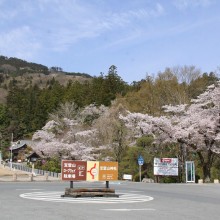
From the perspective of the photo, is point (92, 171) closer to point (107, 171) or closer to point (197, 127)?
point (107, 171)

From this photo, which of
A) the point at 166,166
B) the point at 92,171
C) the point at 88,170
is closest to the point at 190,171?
the point at 166,166

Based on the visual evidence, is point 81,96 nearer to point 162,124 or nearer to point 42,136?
point 42,136

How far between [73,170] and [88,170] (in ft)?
2.19

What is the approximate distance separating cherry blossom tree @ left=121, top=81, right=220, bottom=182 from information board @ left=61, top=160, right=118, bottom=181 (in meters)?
15.6

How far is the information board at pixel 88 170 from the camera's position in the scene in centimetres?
1602

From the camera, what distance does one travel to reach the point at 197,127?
31953 mm

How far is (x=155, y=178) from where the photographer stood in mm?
35031

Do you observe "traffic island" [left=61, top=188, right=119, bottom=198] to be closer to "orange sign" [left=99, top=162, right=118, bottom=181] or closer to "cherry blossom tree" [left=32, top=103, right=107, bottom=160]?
"orange sign" [left=99, top=162, right=118, bottom=181]

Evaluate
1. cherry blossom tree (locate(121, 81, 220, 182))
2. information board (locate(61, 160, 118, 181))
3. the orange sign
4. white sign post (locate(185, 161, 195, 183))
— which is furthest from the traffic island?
cherry blossom tree (locate(121, 81, 220, 182))

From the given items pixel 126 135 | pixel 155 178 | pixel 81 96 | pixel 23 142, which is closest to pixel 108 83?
pixel 81 96

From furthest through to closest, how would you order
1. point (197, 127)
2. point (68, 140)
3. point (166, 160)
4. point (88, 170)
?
point (68, 140) → point (166, 160) → point (197, 127) → point (88, 170)

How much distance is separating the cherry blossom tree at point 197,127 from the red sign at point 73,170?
16.8 meters

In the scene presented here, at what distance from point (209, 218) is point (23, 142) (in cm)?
8421

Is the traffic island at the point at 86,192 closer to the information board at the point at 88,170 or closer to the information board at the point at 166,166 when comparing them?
the information board at the point at 88,170
